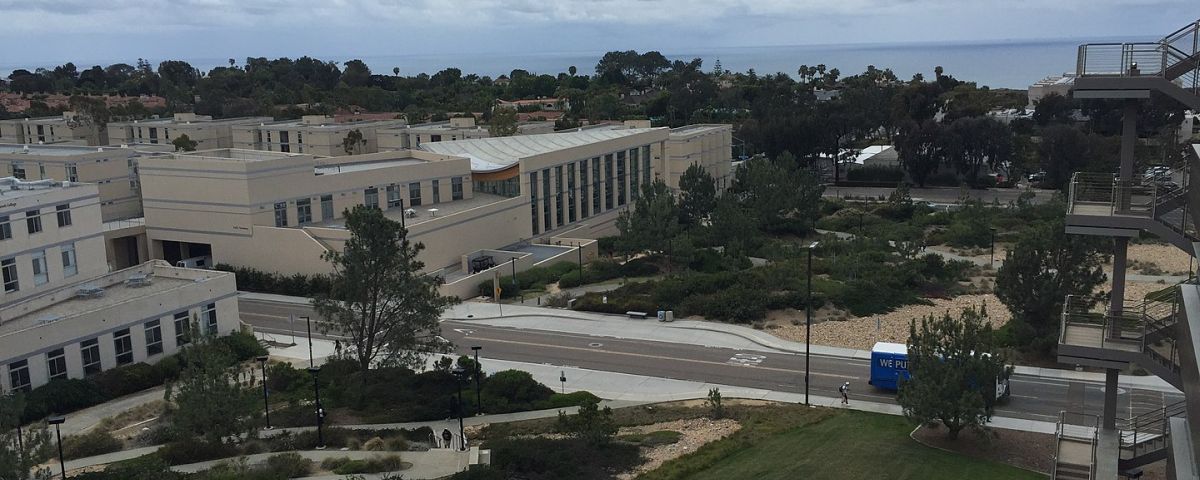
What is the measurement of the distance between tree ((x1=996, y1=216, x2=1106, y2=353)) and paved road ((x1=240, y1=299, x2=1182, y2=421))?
2.85m

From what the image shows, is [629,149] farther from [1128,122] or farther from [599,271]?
[1128,122]

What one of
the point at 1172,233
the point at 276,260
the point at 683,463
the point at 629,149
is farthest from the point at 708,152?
the point at 1172,233

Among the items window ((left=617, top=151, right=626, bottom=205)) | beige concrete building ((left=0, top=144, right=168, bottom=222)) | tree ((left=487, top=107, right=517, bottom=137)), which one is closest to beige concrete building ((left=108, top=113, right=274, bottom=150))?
beige concrete building ((left=0, top=144, right=168, bottom=222))

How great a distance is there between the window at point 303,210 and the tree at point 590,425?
35.2m

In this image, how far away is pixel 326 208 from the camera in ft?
207

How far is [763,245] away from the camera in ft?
217

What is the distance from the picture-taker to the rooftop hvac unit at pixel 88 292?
43.6m

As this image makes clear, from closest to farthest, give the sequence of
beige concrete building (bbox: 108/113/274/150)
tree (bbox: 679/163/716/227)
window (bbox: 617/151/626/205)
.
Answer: tree (bbox: 679/163/716/227) → window (bbox: 617/151/626/205) → beige concrete building (bbox: 108/113/274/150)

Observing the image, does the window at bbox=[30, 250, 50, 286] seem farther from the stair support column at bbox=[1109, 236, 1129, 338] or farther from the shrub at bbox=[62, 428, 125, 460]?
the stair support column at bbox=[1109, 236, 1129, 338]

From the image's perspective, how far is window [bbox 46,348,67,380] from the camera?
38062mm

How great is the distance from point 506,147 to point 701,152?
81.6ft

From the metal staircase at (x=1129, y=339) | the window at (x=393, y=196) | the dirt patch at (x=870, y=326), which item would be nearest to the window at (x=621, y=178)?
the window at (x=393, y=196)

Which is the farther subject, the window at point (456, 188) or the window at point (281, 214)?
the window at point (456, 188)

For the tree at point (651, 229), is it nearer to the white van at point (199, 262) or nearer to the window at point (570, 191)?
the window at point (570, 191)
